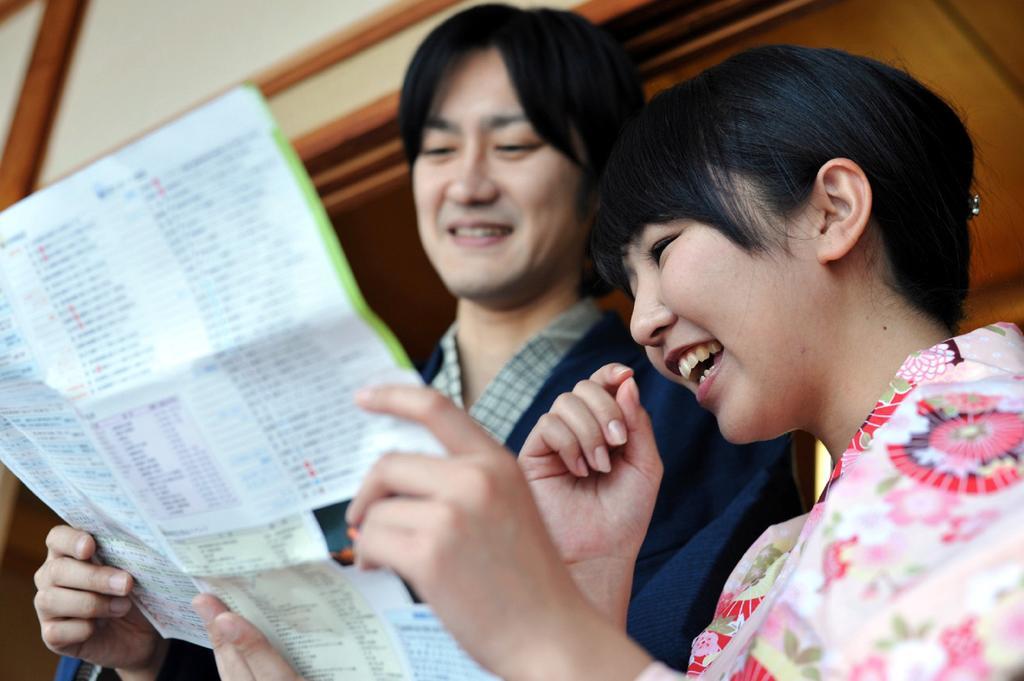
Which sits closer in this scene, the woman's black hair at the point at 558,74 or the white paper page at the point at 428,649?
the white paper page at the point at 428,649

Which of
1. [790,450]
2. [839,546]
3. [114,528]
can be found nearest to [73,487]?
[114,528]

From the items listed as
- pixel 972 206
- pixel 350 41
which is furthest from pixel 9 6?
pixel 972 206

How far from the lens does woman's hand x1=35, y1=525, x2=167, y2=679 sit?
809mm

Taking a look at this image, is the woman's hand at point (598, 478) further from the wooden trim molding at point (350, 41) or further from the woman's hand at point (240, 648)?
the wooden trim molding at point (350, 41)

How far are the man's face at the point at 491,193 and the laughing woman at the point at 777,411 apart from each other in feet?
1.21

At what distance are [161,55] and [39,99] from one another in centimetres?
26

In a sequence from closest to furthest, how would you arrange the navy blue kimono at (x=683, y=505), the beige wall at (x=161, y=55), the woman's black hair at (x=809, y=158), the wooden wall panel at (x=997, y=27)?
the woman's black hair at (x=809, y=158) → the navy blue kimono at (x=683, y=505) → the wooden wall panel at (x=997, y=27) → the beige wall at (x=161, y=55)

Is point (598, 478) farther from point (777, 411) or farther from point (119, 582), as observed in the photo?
point (119, 582)

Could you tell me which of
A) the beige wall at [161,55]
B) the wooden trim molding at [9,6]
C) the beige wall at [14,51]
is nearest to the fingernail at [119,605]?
the beige wall at [161,55]

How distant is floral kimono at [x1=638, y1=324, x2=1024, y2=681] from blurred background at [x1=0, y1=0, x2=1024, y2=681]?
15.0 inches

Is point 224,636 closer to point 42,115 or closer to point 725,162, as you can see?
point 725,162

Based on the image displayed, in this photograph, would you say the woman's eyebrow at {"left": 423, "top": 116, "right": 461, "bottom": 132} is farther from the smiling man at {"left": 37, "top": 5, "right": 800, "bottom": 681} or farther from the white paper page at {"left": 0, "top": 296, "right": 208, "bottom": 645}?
the white paper page at {"left": 0, "top": 296, "right": 208, "bottom": 645}

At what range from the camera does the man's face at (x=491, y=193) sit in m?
1.33

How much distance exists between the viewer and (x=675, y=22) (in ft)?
4.30
